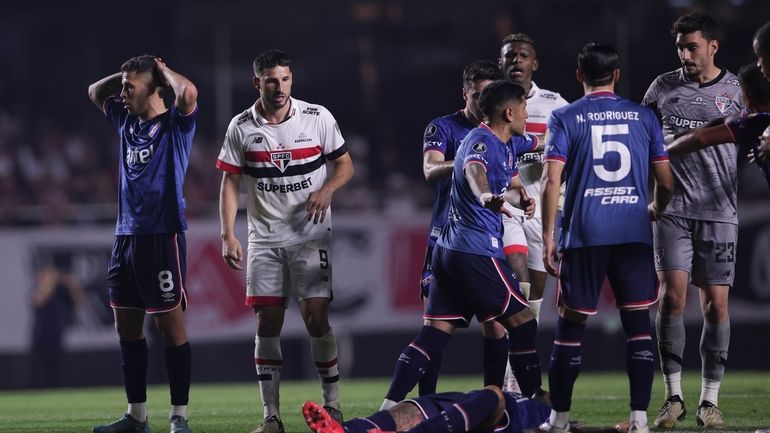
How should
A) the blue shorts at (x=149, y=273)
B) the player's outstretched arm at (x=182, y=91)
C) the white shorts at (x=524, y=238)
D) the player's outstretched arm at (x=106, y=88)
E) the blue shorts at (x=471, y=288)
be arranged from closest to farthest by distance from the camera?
1. the blue shorts at (x=471, y=288)
2. the player's outstretched arm at (x=182, y=91)
3. the blue shorts at (x=149, y=273)
4. the player's outstretched arm at (x=106, y=88)
5. the white shorts at (x=524, y=238)

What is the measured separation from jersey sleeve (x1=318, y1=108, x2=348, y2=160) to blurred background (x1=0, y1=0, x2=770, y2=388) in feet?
24.9

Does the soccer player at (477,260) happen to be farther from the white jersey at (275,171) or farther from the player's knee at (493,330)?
the white jersey at (275,171)

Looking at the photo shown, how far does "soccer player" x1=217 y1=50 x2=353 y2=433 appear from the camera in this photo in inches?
310

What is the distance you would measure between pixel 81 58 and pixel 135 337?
571 inches

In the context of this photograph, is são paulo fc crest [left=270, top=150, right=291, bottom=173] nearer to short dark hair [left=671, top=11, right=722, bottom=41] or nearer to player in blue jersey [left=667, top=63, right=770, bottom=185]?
player in blue jersey [left=667, top=63, right=770, bottom=185]

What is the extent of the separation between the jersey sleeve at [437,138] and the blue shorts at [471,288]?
1090 millimetres

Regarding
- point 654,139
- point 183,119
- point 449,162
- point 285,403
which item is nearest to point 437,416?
point 654,139

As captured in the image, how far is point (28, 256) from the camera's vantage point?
15.7 meters

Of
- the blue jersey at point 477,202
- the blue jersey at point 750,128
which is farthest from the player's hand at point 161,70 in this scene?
the blue jersey at point 750,128

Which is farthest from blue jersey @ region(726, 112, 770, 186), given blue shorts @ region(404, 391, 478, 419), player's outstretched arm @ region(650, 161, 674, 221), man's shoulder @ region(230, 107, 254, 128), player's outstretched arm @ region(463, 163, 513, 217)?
man's shoulder @ region(230, 107, 254, 128)

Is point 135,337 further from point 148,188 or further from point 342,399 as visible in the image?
point 342,399

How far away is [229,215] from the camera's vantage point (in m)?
7.93

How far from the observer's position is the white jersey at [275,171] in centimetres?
793

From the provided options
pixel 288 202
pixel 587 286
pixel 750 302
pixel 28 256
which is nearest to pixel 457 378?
pixel 750 302
